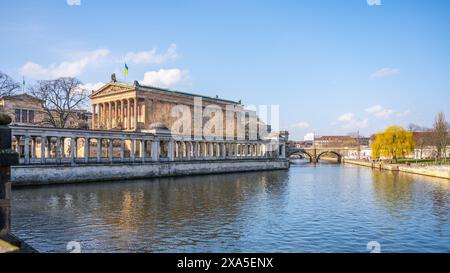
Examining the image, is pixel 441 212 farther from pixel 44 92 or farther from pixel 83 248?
pixel 44 92

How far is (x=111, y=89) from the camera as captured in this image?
84188 millimetres

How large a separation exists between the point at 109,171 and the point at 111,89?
3931 centimetres

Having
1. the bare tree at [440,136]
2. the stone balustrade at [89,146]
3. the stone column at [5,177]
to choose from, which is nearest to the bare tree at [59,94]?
the stone balustrade at [89,146]

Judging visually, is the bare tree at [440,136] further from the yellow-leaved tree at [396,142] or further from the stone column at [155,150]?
the stone column at [155,150]

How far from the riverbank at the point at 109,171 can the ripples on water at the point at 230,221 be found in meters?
6.21

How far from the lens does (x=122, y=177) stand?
167 ft

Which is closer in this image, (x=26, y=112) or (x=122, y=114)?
(x=26, y=112)

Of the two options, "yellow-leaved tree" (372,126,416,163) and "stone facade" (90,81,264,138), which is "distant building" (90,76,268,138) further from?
"yellow-leaved tree" (372,126,416,163)

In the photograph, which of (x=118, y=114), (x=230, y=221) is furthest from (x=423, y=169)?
(x=118, y=114)

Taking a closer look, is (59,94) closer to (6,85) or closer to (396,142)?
(6,85)

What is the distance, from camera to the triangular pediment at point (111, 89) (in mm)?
80037

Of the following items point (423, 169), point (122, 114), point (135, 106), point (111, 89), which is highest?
point (111, 89)

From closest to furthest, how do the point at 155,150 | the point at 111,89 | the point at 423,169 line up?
the point at 155,150
the point at 423,169
the point at 111,89

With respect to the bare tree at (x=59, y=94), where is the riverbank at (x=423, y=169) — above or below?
below
